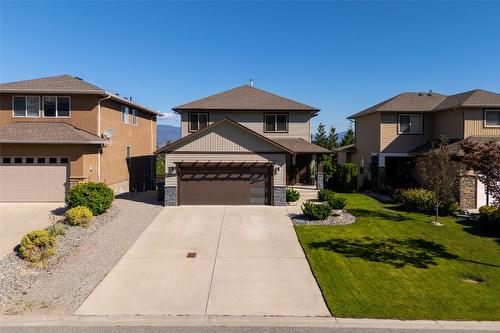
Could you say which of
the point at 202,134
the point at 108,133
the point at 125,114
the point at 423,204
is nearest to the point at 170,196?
the point at 202,134

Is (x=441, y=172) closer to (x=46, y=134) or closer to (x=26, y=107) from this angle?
(x=46, y=134)

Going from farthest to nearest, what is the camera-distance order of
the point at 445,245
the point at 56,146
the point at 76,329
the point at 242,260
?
the point at 56,146 < the point at 445,245 < the point at 242,260 < the point at 76,329

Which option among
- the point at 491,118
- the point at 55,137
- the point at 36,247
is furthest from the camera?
the point at 491,118

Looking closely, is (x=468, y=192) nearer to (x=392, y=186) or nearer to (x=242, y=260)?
(x=392, y=186)

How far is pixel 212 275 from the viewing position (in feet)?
37.4

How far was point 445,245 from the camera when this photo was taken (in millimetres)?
14703

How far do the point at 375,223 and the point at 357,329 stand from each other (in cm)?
1001

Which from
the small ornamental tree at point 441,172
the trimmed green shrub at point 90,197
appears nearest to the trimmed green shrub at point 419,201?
the small ornamental tree at point 441,172

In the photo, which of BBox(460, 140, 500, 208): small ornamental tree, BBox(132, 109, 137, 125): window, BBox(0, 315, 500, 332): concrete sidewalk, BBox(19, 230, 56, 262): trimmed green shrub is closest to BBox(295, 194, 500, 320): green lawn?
BBox(0, 315, 500, 332): concrete sidewalk

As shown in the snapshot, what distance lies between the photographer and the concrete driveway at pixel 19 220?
13953 mm

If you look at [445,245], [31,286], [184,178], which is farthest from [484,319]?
[184,178]

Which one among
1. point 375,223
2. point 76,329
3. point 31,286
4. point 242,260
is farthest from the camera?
point 375,223

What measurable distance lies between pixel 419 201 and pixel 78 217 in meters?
16.7

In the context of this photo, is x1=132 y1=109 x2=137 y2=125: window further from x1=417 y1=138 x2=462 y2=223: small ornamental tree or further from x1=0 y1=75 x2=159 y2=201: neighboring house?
x1=417 y1=138 x2=462 y2=223: small ornamental tree
